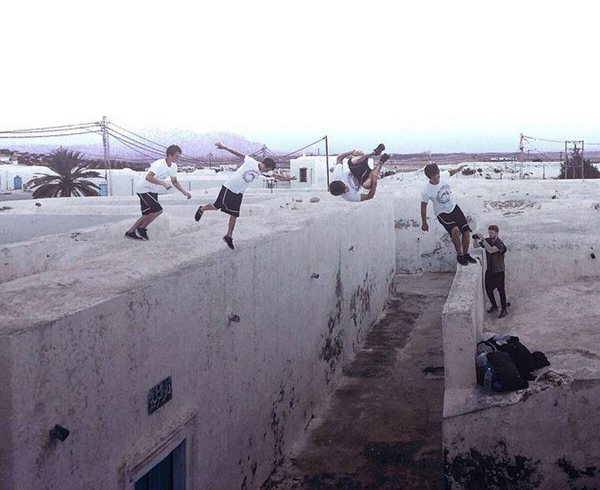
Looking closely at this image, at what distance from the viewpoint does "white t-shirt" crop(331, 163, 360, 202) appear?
9656mm

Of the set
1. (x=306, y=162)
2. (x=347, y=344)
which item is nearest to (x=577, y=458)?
(x=347, y=344)

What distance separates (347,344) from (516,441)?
6283 millimetres

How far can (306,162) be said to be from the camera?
38094 mm

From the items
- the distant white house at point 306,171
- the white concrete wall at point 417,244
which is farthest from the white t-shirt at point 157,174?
the distant white house at point 306,171

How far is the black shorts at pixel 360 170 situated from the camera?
380 inches

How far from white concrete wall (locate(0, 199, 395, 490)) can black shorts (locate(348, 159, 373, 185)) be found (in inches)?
45.0

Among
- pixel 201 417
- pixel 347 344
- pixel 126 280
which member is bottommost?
pixel 347 344

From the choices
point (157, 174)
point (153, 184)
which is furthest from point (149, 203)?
point (157, 174)

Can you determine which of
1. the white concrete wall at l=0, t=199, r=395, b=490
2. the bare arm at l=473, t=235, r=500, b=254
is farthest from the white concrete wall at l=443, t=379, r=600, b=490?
the bare arm at l=473, t=235, r=500, b=254

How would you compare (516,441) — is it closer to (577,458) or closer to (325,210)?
(577,458)

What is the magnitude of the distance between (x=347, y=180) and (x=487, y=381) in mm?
3551

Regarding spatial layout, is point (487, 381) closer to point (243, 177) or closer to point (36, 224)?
point (243, 177)

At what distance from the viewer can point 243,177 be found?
7.80 m

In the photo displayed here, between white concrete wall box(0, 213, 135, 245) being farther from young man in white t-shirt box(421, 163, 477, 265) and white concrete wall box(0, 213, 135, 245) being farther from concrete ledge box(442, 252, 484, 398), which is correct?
concrete ledge box(442, 252, 484, 398)
